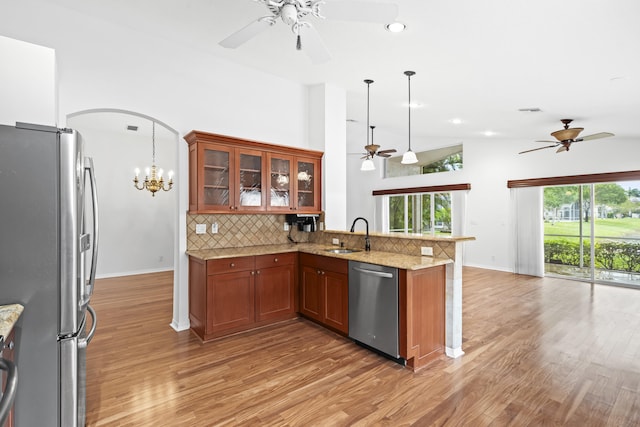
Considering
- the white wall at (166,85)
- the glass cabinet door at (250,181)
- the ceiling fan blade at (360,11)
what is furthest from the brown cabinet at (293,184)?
the ceiling fan blade at (360,11)

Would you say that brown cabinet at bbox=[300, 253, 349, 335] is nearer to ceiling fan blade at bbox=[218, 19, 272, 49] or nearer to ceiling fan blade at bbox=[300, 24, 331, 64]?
ceiling fan blade at bbox=[300, 24, 331, 64]

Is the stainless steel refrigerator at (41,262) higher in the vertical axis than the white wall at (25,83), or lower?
lower

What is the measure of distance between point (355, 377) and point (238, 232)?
88.9 inches

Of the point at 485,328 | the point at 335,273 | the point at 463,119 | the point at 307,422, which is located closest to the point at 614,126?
the point at 463,119

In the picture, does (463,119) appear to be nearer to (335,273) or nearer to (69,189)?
(335,273)

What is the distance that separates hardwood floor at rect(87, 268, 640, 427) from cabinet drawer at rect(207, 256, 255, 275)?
0.71m

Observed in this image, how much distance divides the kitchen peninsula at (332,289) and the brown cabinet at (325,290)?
1 cm

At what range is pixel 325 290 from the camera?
3.54m

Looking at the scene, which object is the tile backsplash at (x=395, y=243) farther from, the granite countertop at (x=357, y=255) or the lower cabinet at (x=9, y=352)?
the lower cabinet at (x=9, y=352)

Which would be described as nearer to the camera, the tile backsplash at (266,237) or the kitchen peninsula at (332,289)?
the kitchen peninsula at (332,289)

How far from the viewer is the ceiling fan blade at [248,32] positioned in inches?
87.8

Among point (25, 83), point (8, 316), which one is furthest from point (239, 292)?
point (25, 83)

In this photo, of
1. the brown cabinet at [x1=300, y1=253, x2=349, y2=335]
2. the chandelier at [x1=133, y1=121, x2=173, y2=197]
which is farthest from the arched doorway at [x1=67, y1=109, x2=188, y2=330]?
the brown cabinet at [x1=300, y1=253, x2=349, y2=335]

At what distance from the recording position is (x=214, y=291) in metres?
3.31
